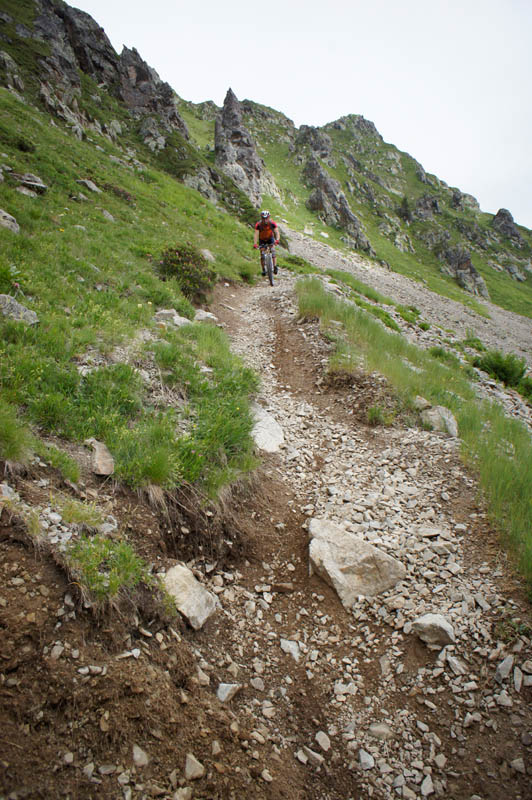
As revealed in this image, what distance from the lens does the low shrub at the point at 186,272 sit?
13.5 meters

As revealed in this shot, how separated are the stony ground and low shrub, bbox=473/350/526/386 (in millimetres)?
13353

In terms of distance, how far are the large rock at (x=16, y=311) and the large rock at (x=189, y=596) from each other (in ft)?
17.3

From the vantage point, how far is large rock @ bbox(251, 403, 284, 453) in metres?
→ 7.02

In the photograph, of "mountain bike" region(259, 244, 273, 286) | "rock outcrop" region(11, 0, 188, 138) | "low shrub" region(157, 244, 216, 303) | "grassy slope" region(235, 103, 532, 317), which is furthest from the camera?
"grassy slope" region(235, 103, 532, 317)

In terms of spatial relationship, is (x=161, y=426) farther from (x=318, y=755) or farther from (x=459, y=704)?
(x=459, y=704)

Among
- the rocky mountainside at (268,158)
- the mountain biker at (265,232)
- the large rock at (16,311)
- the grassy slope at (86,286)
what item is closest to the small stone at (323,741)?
the grassy slope at (86,286)

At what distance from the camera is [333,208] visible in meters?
65.6

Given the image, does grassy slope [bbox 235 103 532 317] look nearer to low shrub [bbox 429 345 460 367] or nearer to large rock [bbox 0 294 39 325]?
low shrub [bbox 429 345 460 367]

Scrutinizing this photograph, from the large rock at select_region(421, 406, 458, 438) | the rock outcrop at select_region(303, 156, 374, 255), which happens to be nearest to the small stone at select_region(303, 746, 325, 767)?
the large rock at select_region(421, 406, 458, 438)

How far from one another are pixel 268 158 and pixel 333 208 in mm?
26573

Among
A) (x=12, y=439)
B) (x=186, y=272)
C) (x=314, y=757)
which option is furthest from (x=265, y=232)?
(x=314, y=757)

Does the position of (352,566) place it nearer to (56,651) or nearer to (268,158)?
(56,651)

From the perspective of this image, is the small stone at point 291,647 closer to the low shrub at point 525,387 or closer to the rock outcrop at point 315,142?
the low shrub at point 525,387

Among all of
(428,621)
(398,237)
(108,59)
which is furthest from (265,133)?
(428,621)
